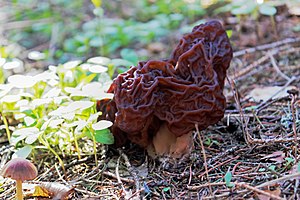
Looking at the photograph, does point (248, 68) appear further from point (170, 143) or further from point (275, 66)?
point (170, 143)

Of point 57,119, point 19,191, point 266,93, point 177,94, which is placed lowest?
point 266,93

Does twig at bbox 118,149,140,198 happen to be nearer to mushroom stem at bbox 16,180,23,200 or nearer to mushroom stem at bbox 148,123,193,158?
mushroom stem at bbox 148,123,193,158

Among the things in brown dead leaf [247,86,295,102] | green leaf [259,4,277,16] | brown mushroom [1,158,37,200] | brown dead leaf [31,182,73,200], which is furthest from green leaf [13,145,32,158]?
green leaf [259,4,277,16]

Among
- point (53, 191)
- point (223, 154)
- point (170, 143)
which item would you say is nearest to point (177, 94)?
point (170, 143)

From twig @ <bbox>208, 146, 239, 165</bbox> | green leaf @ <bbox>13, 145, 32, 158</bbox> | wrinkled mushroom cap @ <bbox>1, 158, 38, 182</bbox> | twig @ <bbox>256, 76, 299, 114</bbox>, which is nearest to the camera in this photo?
wrinkled mushroom cap @ <bbox>1, 158, 38, 182</bbox>

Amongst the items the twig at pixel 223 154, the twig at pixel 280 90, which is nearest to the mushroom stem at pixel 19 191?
the twig at pixel 223 154

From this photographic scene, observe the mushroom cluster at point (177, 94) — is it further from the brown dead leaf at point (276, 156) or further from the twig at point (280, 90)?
the twig at point (280, 90)
